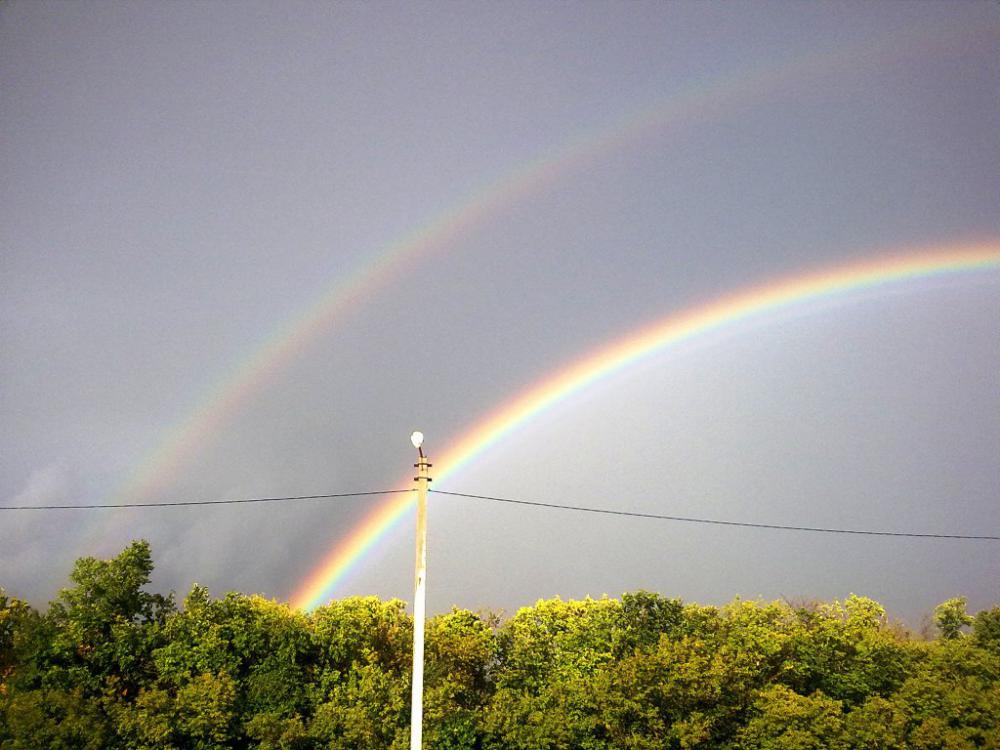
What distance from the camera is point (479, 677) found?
41.2 meters

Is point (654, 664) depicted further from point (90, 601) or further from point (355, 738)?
point (90, 601)

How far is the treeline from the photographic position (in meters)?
35.1

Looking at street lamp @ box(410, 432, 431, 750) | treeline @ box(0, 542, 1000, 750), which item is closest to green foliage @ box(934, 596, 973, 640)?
treeline @ box(0, 542, 1000, 750)

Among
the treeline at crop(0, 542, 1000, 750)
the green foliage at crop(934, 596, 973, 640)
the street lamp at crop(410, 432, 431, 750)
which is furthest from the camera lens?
the green foliage at crop(934, 596, 973, 640)

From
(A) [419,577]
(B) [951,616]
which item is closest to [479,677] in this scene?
(A) [419,577]

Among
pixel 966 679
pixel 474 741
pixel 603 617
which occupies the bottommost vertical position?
pixel 474 741

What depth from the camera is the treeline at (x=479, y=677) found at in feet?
115

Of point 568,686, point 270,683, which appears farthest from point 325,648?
point 568,686

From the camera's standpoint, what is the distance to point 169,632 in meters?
39.4

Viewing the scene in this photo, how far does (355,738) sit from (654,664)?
12.7 meters

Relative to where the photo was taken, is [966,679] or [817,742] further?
[966,679]

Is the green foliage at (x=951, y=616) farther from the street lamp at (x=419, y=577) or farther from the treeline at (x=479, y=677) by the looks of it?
the street lamp at (x=419, y=577)

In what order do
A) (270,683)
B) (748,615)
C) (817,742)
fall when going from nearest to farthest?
(817,742) < (270,683) < (748,615)

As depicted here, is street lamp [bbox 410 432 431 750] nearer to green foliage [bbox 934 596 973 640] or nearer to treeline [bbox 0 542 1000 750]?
treeline [bbox 0 542 1000 750]
